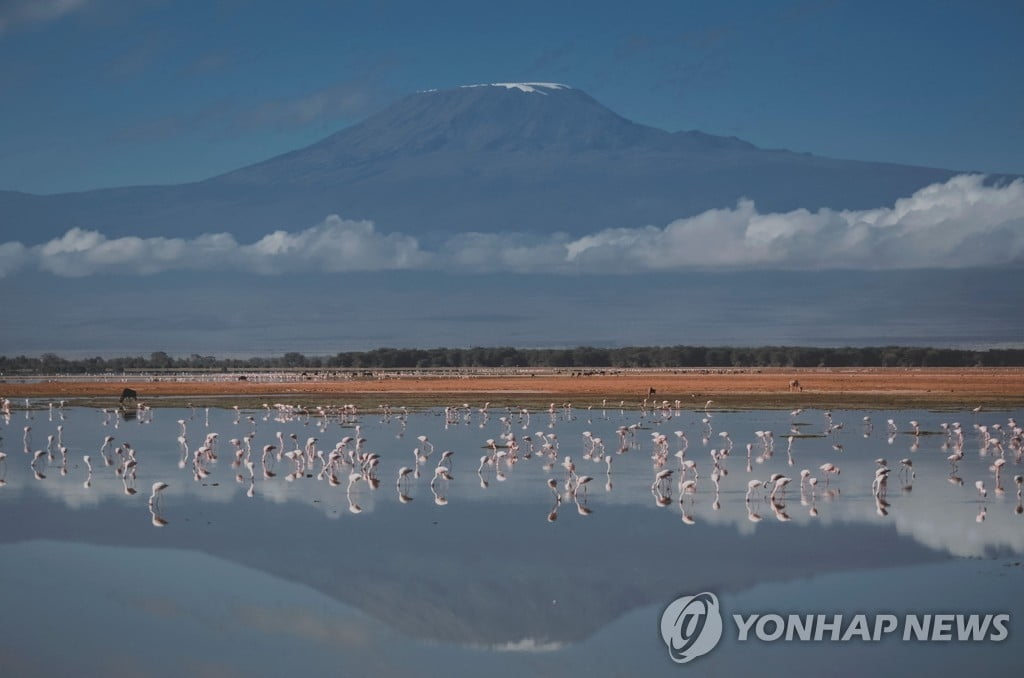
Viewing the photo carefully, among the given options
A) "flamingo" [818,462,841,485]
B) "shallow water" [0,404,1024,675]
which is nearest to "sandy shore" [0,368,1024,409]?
"flamingo" [818,462,841,485]

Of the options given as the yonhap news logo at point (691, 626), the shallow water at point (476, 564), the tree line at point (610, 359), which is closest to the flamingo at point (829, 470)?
the shallow water at point (476, 564)

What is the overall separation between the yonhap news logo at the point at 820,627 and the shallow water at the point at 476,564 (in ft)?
0.64

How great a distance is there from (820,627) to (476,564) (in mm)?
5287

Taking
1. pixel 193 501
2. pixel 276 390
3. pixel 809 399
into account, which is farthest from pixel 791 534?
pixel 276 390

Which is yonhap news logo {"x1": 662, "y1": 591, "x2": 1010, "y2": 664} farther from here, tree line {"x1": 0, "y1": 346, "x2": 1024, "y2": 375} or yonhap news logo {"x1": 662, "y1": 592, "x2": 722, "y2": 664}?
tree line {"x1": 0, "y1": 346, "x2": 1024, "y2": 375}

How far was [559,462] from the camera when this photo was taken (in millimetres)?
31031

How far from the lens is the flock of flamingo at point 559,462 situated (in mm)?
23641

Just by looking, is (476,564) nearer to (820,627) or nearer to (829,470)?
(820,627)

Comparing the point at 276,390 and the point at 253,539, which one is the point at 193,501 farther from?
the point at 276,390

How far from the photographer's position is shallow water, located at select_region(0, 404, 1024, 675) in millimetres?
12930

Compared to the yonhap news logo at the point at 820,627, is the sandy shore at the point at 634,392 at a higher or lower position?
higher

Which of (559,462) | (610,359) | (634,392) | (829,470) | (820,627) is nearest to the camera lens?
(820,627)

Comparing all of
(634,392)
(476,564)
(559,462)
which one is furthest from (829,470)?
(634,392)

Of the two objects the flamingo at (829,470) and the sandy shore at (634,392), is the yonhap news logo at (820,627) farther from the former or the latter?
the sandy shore at (634,392)
